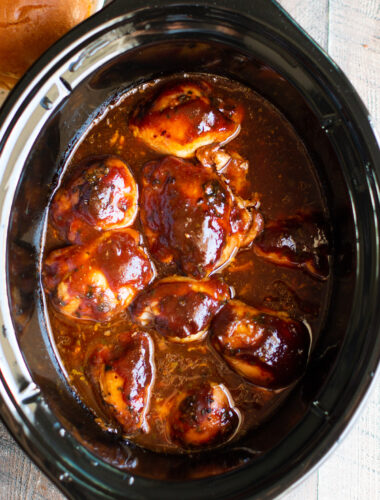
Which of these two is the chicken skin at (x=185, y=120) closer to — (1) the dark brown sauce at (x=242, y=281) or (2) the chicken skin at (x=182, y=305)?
(1) the dark brown sauce at (x=242, y=281)

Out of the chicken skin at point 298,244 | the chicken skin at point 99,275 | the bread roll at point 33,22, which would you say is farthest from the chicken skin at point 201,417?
the bread roll at point 33,22

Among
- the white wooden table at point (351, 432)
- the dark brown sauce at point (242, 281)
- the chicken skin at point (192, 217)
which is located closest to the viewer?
the chicken skin at point (192, 217)

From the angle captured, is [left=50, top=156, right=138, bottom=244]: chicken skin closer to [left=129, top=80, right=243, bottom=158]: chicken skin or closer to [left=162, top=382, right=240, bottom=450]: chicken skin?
[left=129, top=80, right=243, bottom=158]: chicken skin

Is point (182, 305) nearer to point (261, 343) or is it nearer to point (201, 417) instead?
point (261, 343)

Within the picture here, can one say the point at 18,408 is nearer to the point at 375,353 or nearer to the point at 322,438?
the point at 322,438

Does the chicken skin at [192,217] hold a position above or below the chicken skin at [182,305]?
above
